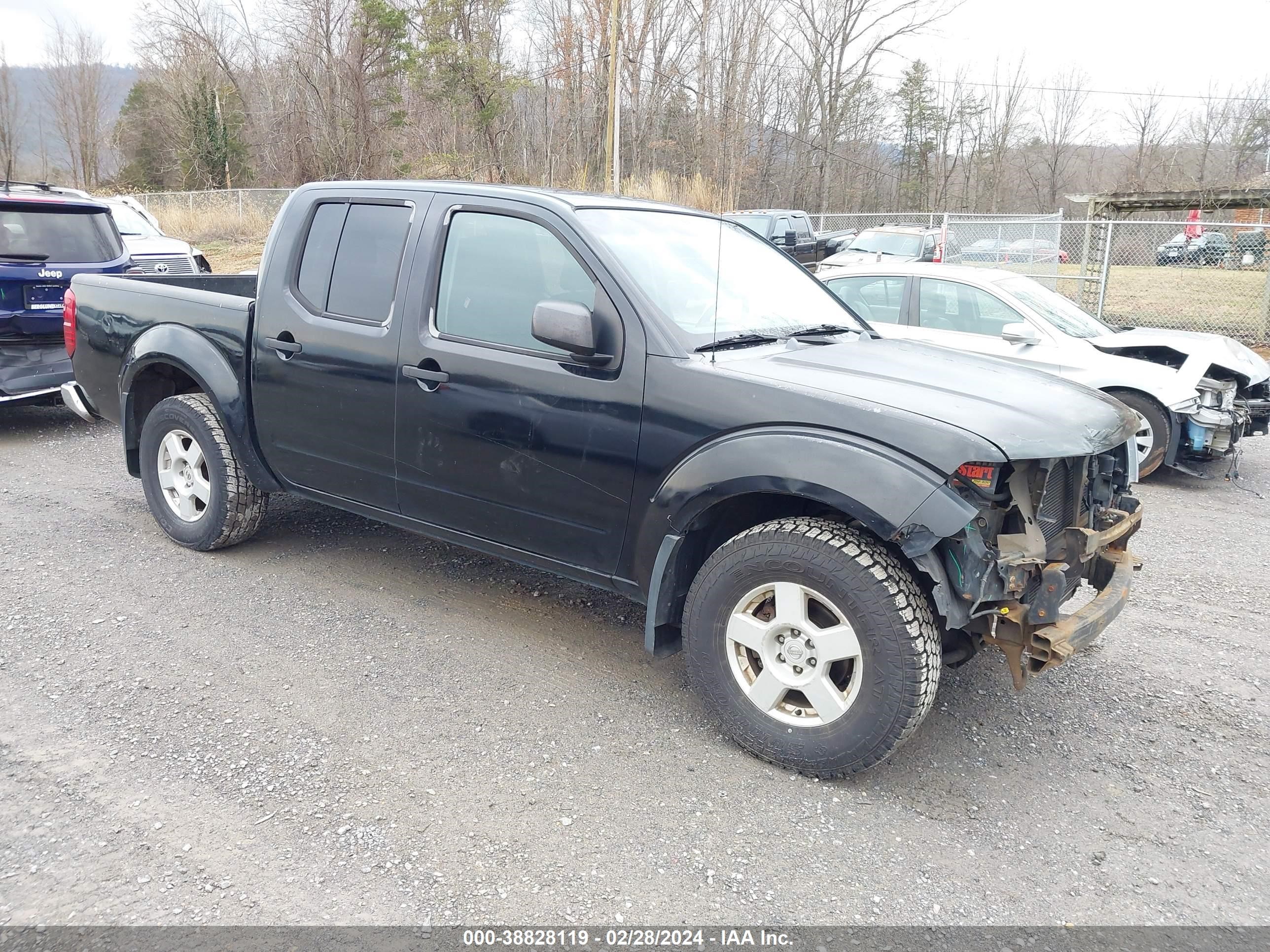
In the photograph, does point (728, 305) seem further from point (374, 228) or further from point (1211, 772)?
point (1211, 772)

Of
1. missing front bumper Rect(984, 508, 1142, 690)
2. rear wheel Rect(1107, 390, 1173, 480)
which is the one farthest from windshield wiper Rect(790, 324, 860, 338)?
rear wheel Rect(1107, 390, 1173, 480)

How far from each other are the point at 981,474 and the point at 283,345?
3243mm

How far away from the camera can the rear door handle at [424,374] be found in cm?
396

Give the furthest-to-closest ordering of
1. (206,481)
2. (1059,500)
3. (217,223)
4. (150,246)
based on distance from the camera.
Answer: (217,223) → (150,246) → (206,481) → (1059,500)

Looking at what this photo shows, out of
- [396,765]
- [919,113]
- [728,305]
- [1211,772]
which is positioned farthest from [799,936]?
[919,113]

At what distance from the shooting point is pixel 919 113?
156ft

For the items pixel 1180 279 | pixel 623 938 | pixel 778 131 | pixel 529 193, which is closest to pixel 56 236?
pixel 529 193

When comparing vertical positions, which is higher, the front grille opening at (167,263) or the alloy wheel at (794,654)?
the front grille opening at (167,263)

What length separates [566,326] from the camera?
11.3ft

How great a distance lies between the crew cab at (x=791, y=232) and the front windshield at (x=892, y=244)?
1806mm

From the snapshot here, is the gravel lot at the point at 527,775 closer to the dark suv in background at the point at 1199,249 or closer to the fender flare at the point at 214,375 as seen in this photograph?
the fender flare at the point at 214,375

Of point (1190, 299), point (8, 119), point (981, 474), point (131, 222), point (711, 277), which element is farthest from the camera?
point (8, 119)

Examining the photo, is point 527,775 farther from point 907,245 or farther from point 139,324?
point 907,245

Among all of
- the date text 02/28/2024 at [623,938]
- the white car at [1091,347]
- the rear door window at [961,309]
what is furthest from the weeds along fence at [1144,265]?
the date text 02/28/2024 at [623,938]
